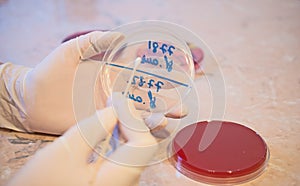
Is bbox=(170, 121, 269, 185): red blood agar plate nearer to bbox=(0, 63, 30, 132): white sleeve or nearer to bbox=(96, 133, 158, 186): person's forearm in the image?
bbox=(96, 133, 158, 186): person's forearm

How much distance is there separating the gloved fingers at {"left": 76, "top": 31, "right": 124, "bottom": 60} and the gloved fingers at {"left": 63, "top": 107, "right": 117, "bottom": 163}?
12cm

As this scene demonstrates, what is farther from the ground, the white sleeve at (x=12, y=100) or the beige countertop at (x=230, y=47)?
the white sleeve at (x=12, y=100)

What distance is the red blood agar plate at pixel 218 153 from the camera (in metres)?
0.54

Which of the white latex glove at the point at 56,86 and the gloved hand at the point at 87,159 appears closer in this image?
the gloved hand at the point at 87,159

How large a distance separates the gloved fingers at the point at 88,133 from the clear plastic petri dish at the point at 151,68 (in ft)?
0.17

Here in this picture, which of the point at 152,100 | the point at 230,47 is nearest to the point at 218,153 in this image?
the point at 152,100

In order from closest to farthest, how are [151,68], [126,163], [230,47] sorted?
[126,163], [151,68], [230,47]

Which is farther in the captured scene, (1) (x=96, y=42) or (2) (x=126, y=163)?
(1) (x=96, y=42)

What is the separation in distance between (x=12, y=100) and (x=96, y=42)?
168 mm

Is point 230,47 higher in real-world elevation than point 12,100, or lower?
lower

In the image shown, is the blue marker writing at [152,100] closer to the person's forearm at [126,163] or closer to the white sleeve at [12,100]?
the person's forearm at [126,163]

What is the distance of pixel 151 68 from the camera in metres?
0.58

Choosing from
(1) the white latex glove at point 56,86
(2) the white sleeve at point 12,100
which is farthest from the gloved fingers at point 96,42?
(2) the white sleeve at point 12,100

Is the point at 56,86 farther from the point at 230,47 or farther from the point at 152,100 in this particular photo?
the point at 230,47
